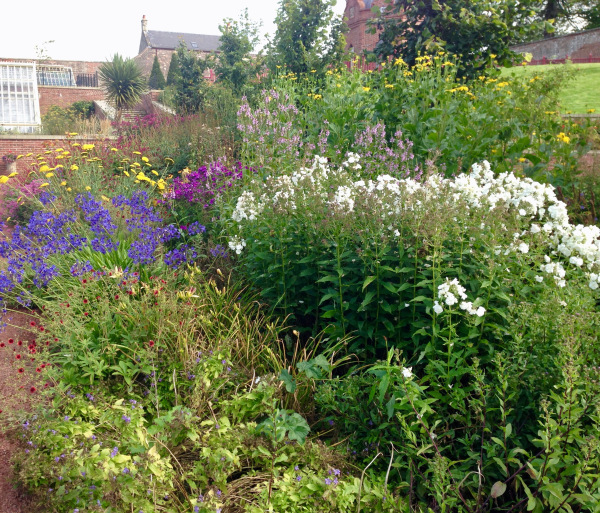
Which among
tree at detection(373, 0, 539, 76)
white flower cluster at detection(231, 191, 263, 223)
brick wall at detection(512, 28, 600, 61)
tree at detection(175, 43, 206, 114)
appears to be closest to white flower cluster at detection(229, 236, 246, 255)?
white flower cluster at detection(231, 191, 263, 223)

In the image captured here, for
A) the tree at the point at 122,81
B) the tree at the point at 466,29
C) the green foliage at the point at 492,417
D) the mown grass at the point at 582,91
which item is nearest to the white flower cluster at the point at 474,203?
the green foliage at the point at 492,417

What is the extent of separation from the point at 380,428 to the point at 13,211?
25.9 ft

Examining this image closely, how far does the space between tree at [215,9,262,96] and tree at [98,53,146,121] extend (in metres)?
6.90

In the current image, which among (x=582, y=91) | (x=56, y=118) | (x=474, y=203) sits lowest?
(x=474, y=203)

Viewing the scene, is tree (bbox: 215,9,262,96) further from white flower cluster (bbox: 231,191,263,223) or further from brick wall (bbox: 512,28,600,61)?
brick wall (bbox: 512,28,600,61)

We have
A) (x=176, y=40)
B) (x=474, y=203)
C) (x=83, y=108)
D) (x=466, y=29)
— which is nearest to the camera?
(x=474, y=203)

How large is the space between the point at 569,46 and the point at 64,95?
28058 mm

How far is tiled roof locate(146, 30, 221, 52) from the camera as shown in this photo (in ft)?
170

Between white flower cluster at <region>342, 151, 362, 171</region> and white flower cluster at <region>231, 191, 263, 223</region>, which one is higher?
white flower cluster at <region>342, 151, 362, 171</region>

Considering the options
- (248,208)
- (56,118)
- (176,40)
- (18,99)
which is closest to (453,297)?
(248,208)

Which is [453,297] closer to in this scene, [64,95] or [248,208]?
[248,208]

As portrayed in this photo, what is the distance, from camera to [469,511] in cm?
222

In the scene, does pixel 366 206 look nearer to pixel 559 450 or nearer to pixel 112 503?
pixel 559 450

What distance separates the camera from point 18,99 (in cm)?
1781
